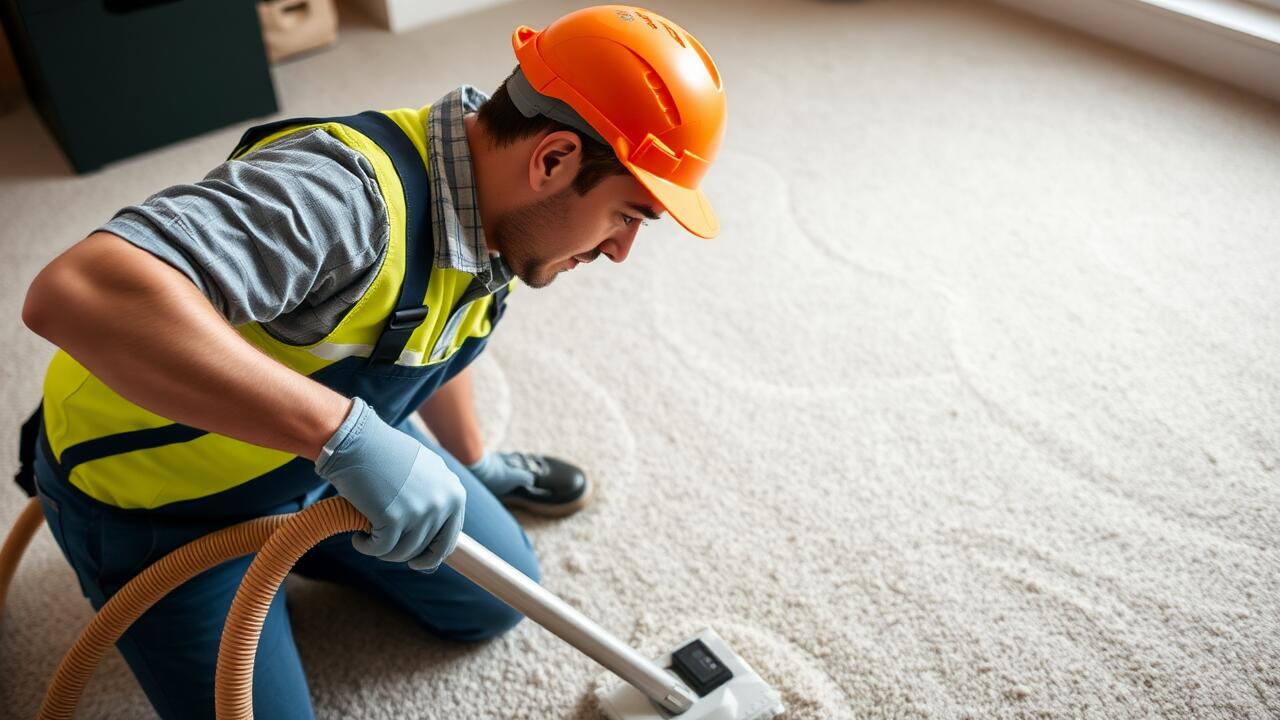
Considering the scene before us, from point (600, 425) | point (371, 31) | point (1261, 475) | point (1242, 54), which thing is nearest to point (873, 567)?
point (600, 425)

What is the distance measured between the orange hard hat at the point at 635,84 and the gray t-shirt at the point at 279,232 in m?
0.22

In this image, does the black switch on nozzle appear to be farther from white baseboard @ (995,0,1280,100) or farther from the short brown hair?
white baseboard @ (995,0,1280,100)

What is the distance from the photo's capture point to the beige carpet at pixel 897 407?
141 cm

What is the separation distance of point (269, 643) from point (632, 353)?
914mm

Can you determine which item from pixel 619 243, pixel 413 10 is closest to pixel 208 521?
pixel 619 243

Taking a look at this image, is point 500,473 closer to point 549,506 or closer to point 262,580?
point 549,506

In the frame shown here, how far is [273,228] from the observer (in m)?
0.90

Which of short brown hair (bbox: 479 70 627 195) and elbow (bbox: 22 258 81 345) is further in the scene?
A: short brown hair (bbox: 479 70 627 195)

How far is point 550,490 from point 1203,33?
2.27 m

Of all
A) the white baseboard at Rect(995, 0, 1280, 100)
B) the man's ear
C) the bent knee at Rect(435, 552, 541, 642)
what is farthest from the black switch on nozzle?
the white baseboard at Rect(995, 0, 1280, 100)

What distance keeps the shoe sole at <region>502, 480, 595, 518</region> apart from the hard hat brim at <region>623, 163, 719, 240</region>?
64 cm

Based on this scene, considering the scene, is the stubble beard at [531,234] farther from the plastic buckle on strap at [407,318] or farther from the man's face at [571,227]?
the plastic buckle on strap at [407,318]

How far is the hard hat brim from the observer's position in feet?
3.39

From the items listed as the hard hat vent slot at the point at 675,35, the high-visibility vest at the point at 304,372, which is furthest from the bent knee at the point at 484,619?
the hard hat vent slot at the point at 675,35
